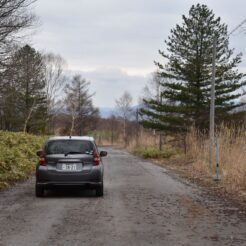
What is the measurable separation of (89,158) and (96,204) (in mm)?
1770

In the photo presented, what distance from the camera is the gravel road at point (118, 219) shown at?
801cm

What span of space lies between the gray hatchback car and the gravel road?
0.40 m

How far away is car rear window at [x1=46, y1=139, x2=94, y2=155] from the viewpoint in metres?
13.7

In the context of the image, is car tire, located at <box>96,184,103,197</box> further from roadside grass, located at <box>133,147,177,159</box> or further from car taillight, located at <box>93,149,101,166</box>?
roadside grass, located at <box>133,147,177,159</box>

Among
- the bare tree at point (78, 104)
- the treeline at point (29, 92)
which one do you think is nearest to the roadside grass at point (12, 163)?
the treeline at point (29, 92)

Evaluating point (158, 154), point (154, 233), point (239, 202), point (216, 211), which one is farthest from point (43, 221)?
point (158, 154)

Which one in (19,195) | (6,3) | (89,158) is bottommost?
(19,195)

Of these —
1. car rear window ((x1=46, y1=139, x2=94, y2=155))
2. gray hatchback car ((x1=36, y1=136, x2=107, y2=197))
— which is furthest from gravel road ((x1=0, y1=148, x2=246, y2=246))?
car rear window ((x1=46, y1=139, x2=94, y2=155))

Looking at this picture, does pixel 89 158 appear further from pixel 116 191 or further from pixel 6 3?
pixel 6 3

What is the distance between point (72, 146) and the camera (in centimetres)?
1386

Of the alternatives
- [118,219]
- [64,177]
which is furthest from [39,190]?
[118,219]

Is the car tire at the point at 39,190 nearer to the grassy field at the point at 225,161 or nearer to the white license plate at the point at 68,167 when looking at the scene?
the white license plate at the point at 68,167

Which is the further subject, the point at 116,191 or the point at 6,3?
the point at 6,3

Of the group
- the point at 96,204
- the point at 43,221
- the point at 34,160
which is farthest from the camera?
the point at 34,160
